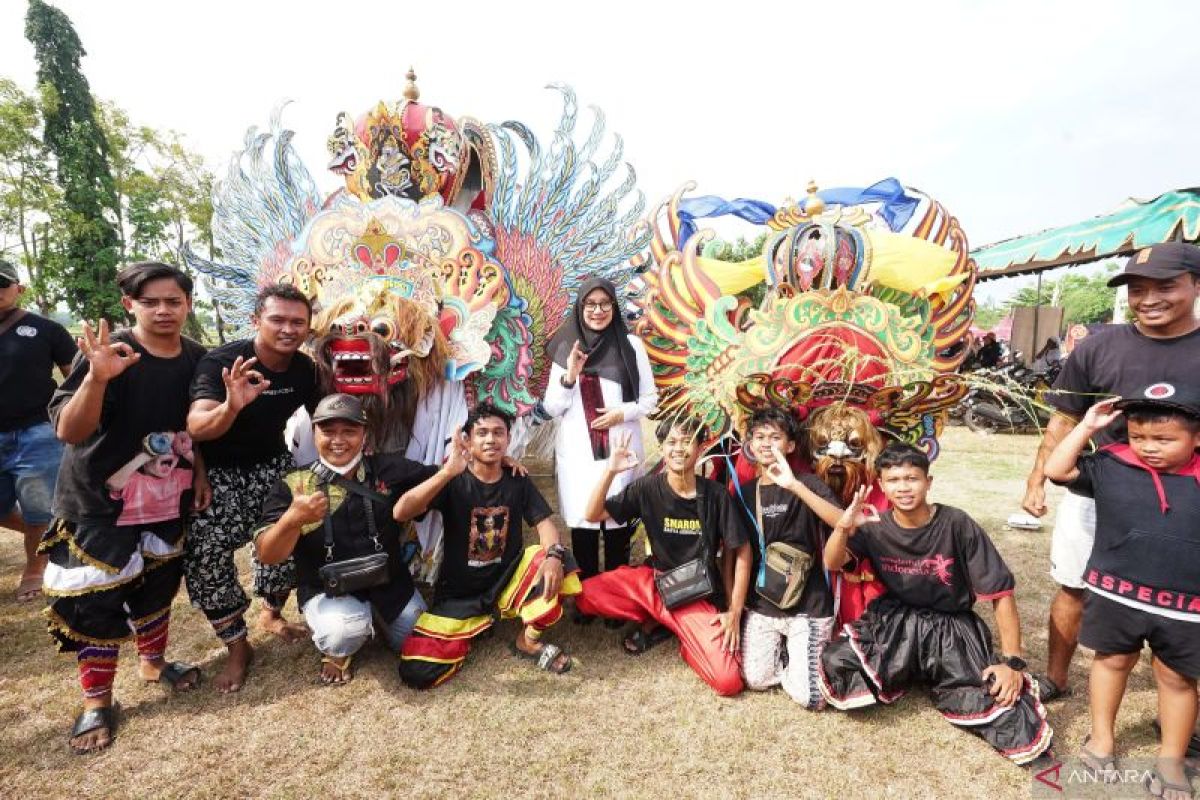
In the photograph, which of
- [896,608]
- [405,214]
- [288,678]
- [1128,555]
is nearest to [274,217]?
[405,214]

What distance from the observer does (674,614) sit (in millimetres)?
2875

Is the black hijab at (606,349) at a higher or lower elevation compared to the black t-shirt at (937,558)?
higher

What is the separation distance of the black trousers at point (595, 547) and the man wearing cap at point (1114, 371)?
191 centimetres

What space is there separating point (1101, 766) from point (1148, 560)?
79 cm

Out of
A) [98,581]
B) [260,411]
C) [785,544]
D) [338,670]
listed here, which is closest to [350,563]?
[338,670]

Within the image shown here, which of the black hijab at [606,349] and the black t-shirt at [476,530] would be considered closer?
the black t-shirt at [476,530]

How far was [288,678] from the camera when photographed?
2.70 metres

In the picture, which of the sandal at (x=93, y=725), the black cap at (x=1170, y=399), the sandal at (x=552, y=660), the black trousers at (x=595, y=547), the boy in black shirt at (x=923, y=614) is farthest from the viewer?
the black trousers at (x=595, y=547)

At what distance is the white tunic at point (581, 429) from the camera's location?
10.6 ft

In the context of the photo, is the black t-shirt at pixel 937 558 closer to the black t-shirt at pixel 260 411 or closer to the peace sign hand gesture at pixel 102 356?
the black t-shirt at pixel 260 411

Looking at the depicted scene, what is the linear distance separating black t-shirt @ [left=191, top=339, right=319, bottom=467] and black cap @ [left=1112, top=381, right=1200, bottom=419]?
3.21 m

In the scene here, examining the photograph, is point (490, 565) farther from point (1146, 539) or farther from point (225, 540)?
point (1146, 539)

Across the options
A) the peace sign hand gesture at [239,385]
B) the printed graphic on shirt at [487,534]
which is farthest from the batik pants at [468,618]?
the peace sign hand gesture at [239,385]

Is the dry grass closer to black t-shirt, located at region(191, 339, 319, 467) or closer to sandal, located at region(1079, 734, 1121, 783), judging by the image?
sandal, located at region(1079, 734, 1121, 783)
